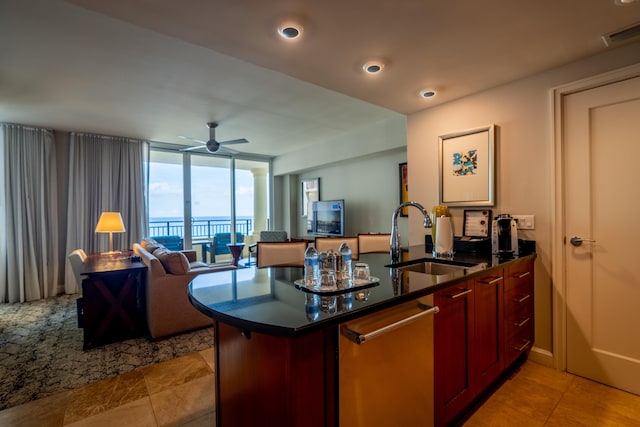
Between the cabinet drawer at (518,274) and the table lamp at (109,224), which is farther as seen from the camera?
the table lamp at (109,224)

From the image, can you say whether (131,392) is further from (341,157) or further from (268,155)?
(268,155)

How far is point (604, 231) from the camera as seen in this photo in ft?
6.75

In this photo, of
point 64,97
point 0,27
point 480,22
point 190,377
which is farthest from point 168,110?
point 480,22

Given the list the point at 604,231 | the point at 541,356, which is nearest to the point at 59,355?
the point at 541,356

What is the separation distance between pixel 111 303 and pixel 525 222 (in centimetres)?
374

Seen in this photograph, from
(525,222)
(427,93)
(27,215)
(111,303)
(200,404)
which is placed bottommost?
(200,404)

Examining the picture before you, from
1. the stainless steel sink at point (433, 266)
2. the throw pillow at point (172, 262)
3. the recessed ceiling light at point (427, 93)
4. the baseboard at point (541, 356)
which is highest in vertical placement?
the recessed ceiling light at point (427, 93)

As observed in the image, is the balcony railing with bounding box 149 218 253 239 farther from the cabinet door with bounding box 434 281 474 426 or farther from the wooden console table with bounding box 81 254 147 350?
the cabinet door with bounding box 434 281 474 426

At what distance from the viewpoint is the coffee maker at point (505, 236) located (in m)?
2.26

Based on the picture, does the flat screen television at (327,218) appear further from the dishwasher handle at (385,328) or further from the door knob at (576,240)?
the dishwasher handle at (385,328)

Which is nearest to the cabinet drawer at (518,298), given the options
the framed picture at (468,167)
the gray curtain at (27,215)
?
the framed picture at (468,167)

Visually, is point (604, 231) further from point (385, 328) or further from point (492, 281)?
point (385, 328)

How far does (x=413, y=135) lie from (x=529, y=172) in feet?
3.67

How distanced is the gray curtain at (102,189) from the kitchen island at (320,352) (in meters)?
4.73
